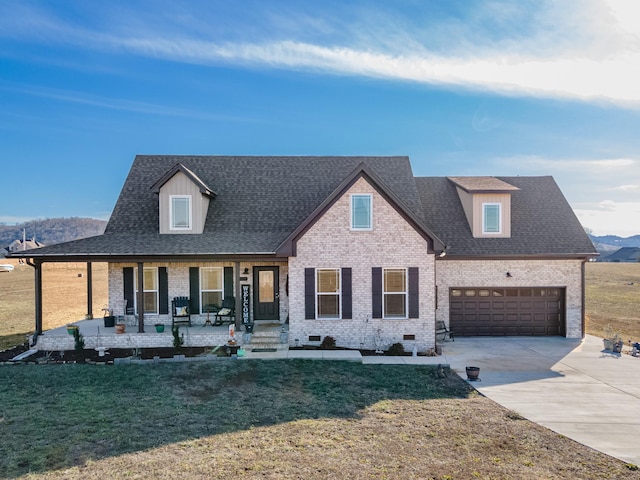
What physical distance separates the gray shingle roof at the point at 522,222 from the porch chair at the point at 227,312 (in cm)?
941

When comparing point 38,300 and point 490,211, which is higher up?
point 490,211

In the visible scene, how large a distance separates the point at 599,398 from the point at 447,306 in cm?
761

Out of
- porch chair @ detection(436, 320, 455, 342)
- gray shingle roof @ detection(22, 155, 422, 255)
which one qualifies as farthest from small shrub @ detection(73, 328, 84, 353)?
A: porch chair @ detection(436, 320, 455, 342)

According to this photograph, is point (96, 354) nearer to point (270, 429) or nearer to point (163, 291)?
point (163, 291)

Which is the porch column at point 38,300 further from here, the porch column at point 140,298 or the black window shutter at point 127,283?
the porch column at point 140,298

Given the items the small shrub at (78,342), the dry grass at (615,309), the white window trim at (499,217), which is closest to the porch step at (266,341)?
the small shrub at (78,342)

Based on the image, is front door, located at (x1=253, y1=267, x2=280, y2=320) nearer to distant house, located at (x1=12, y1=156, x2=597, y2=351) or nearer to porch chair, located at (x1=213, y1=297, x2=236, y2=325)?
distant house, located at (x1=12, y1=156, x2=597, y2=351)

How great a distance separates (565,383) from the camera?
1179 cm

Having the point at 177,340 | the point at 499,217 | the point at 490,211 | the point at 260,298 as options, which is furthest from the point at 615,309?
the point at 177,340

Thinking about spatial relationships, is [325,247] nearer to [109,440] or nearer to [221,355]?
[221,355]

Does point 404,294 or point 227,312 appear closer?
point 404,294

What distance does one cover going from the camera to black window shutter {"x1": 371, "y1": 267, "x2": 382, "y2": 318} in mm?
15398

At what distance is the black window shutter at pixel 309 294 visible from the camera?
15453mm

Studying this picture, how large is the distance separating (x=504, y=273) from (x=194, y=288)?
43.6 feet
